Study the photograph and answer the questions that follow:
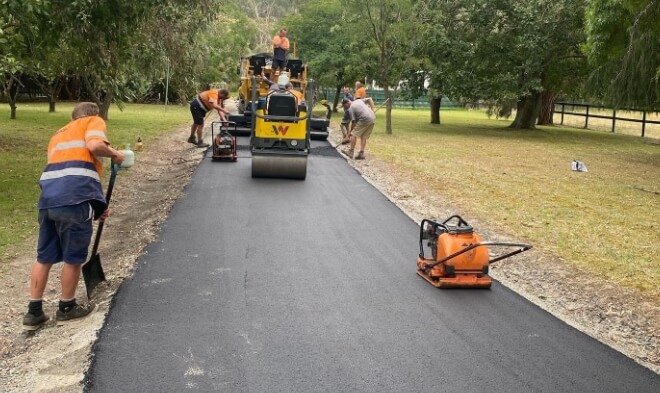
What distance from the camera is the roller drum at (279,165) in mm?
12656

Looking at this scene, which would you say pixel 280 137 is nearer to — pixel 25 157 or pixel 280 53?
pixel 25 157

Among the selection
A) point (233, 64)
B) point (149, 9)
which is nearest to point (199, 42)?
point (149, 9)

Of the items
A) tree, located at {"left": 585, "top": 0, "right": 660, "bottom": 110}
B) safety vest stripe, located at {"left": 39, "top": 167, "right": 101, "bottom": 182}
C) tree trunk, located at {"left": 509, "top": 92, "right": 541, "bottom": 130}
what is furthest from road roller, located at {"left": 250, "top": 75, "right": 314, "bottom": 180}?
tree trunk, located at {"left": 509, "top": 92, "right": 541, "bottom": 130}

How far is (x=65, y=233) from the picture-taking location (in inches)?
209

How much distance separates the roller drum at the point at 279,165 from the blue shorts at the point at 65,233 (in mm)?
7296

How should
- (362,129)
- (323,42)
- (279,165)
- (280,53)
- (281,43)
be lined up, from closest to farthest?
(279,165) < (362,129) < (281,43) < (280,53) < (323,42)

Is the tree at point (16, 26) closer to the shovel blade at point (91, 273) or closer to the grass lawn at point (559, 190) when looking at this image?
the shovel blade at point (91, 273)

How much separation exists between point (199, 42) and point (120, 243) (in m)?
10.2

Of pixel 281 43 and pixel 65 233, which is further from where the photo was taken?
pixel 281 43

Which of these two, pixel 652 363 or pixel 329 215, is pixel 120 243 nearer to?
pixel 329 215

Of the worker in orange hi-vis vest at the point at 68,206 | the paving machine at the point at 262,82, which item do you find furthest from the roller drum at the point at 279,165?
the paving machine at the point at 262,82

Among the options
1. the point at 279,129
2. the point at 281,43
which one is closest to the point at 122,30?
the point at 279,129

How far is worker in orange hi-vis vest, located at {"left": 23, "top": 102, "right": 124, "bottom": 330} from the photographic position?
17.3 ft

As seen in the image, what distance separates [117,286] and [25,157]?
1042 cm
